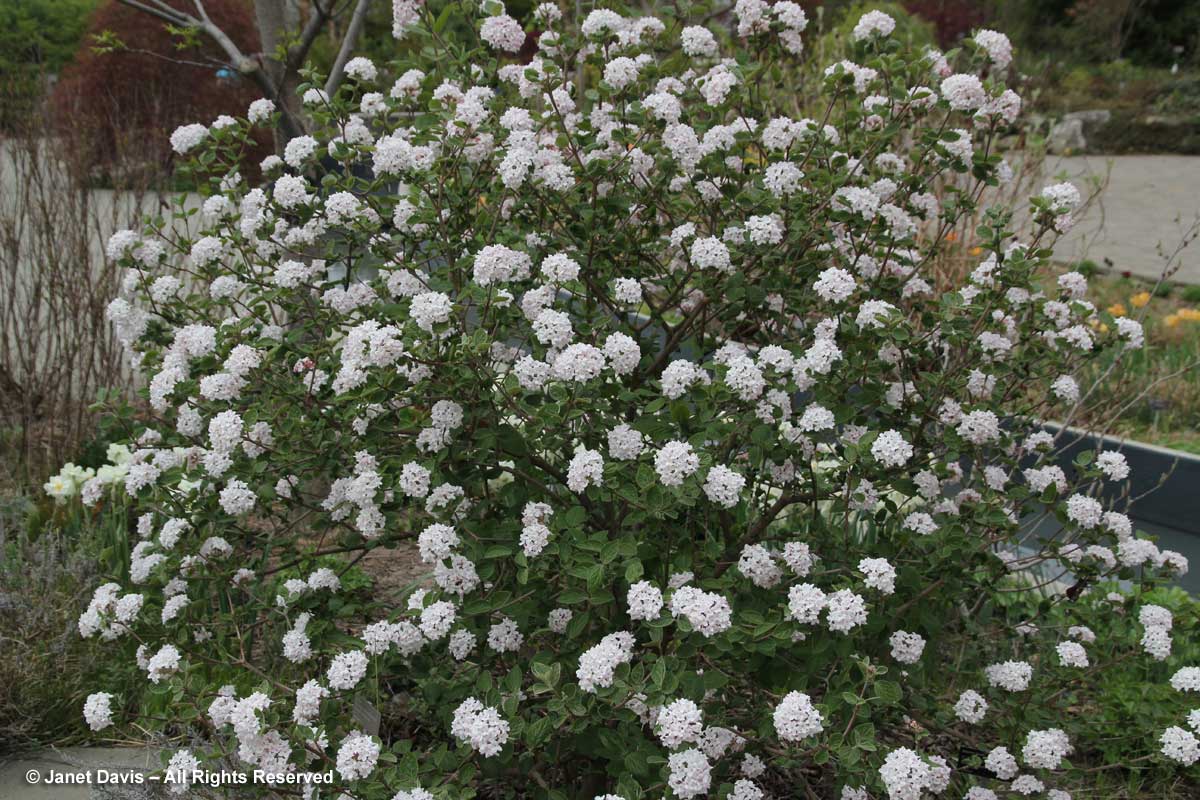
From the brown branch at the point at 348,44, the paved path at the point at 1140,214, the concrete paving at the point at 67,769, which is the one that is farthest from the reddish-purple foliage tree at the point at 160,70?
the paved path at the point at 1140,214

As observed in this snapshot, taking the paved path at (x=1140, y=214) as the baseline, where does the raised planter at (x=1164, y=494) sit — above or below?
below

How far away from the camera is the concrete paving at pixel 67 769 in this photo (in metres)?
2.62

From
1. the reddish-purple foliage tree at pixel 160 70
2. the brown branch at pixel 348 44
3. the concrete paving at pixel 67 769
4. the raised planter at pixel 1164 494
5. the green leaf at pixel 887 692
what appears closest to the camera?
the green leaf at pixel 887 692

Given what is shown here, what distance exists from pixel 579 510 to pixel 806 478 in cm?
61

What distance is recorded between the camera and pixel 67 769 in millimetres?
2727

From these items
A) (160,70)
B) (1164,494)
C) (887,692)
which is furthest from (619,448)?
(160,70)

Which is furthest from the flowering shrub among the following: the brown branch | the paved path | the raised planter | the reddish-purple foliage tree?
the reddish-purple foliage tree

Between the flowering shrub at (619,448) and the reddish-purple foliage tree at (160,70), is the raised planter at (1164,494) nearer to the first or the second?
the flowering shrub at (619,448)

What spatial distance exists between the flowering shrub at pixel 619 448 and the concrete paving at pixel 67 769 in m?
0.12

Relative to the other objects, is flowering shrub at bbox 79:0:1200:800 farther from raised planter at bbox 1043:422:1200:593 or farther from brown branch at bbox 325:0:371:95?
raised planter at bbox 1043:422:1200:593

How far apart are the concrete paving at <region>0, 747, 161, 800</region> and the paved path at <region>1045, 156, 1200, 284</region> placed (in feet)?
16.0

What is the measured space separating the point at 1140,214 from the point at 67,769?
32.4 ft

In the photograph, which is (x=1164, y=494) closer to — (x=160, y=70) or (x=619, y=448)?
(x=619, y=448)

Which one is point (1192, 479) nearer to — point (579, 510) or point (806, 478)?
point (806, 478)
